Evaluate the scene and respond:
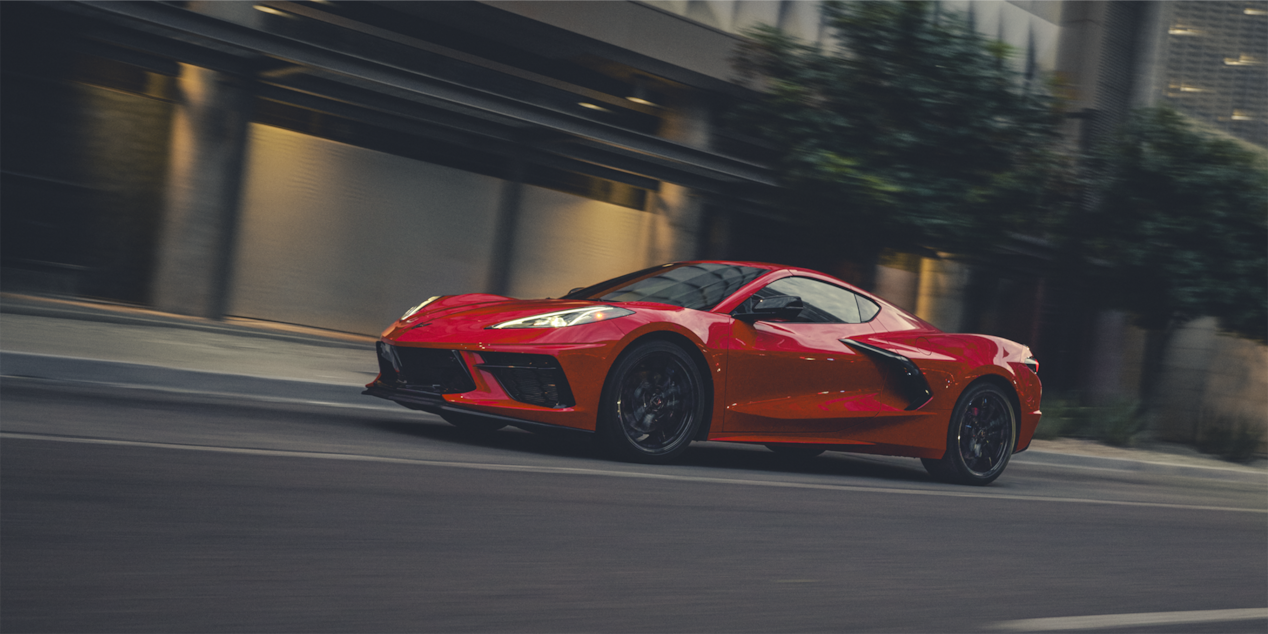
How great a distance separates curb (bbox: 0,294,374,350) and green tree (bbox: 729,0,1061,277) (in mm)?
5552

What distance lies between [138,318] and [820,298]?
7.19 meters

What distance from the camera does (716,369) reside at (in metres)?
6.21

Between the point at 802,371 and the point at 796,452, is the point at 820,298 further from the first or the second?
the point at 796,452

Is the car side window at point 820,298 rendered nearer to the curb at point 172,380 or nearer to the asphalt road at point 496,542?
the asphalt road at point 496,542

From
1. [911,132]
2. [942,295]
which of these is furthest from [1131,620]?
[942,295]

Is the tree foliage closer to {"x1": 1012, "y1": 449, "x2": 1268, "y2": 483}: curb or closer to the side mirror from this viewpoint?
{"x1": 1012, "y1": 449, "x2": 1268, "y2": 483}: curb

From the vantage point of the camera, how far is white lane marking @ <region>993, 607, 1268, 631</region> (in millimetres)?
3578

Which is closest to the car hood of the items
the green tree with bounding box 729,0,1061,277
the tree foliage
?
the green tree with bounding box 729,0,1061,277

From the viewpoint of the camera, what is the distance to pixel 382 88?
11.9 metres

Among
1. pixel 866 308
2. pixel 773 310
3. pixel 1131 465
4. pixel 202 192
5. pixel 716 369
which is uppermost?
pixel 202 192

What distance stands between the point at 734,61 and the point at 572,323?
324 inches

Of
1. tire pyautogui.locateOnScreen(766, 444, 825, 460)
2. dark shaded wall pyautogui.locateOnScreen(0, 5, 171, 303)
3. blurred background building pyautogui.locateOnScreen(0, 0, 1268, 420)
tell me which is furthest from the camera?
blurred background building pyautogui.locateOnScreen(0, 0, 1268, 420)

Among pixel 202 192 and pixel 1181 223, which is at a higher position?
pixel 1181 223

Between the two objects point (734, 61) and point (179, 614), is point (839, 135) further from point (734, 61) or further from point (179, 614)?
point (179, 614)
